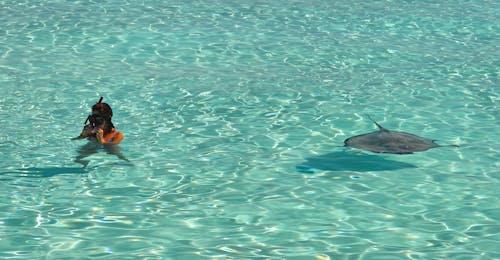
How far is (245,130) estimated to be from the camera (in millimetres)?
9727

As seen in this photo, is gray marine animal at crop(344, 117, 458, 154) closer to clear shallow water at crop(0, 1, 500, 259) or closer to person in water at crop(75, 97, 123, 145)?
clear shallow water at crop(0, 1, 500, 259)

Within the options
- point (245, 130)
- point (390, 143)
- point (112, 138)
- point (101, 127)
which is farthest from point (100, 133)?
point (390, 143)

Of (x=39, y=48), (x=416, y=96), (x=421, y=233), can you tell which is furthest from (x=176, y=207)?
(x=39, y=48)

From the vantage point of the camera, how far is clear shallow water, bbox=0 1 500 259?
22.5 ft

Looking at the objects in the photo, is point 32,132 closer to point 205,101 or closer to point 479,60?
point 205,101

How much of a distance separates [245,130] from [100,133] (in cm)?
203

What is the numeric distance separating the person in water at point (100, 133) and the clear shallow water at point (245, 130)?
119 millimetres

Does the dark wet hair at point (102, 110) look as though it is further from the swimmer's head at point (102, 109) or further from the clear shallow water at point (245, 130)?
the clear shallow water at point (245, 130)

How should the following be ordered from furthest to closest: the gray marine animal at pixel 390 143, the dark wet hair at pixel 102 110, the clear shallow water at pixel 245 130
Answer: the gray marine animal at pixel 390 143 < the dark wet hair at pixel 102 110 < the clear shallow water at pixel 245 130

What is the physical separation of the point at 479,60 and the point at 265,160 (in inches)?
227

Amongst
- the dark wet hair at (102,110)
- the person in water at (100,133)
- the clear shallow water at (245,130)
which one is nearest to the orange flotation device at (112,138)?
the person in water at (100,133)

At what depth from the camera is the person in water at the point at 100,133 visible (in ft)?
26.6

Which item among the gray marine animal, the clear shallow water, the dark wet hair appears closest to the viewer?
the clear shallow water

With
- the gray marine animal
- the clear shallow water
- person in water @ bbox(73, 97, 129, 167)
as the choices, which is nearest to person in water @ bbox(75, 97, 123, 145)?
person in water @ bbox(73, 97, 129, 167)
